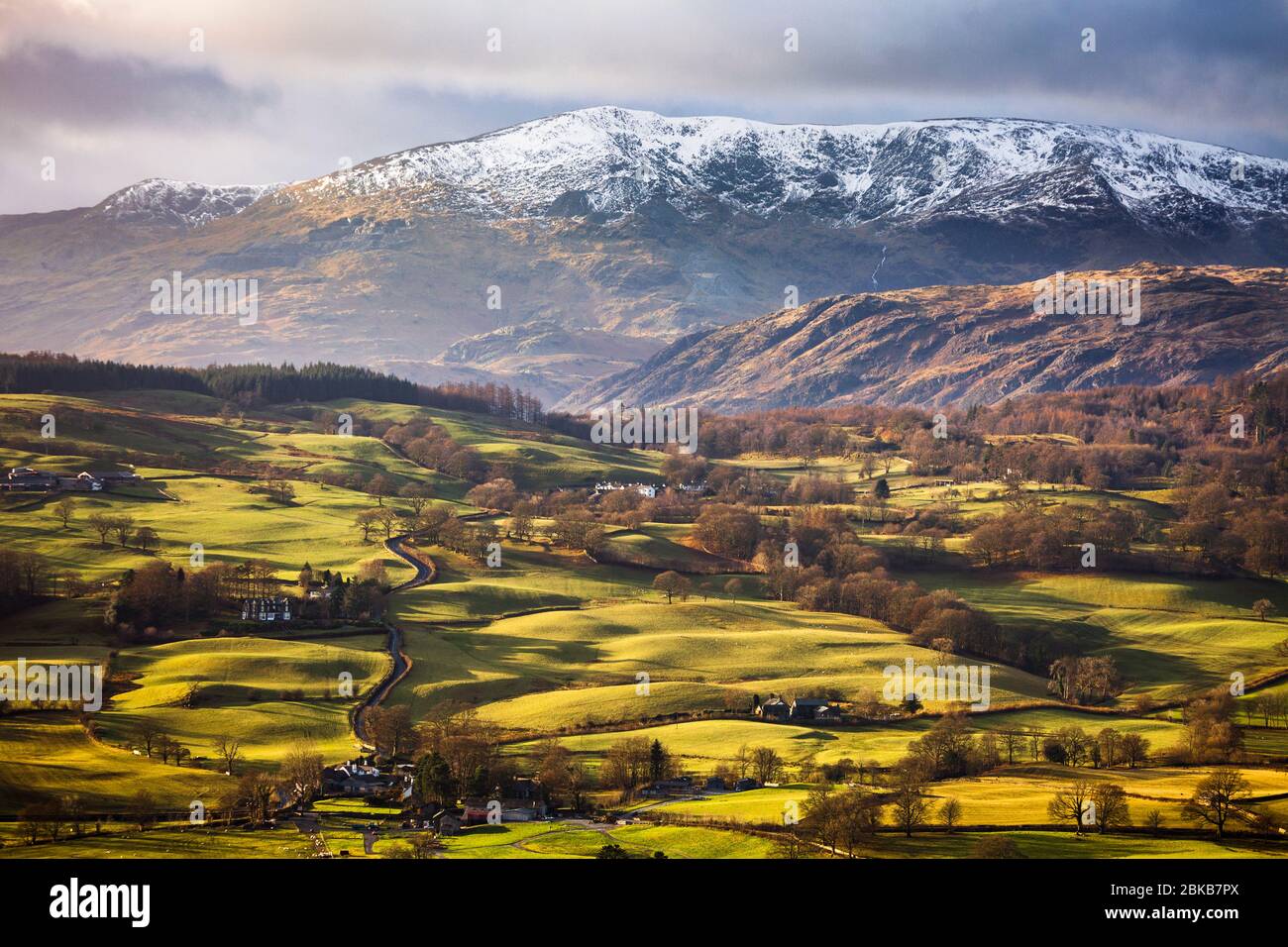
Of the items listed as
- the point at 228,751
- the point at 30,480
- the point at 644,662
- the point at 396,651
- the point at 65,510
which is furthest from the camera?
the point at 30,480

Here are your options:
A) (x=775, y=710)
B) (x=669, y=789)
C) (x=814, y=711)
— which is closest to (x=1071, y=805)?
(x=669, y=789)

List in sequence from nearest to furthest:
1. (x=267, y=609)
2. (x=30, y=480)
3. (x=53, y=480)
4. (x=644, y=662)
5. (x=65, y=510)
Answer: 1. (x=644, y=662)
2. (x=267, y=609)
3. (x=65, y=510)
4. (x=30, y=480)
5. (x=53, y=480)

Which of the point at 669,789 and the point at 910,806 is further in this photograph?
the point at 669,789

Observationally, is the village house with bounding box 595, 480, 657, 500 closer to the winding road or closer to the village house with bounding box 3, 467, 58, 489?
the winding road

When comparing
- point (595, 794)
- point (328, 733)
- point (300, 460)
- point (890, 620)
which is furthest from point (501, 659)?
point (300, 460)

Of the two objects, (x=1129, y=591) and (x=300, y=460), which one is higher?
(x=300, y=460)

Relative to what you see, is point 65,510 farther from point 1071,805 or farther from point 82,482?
point 1071,805
